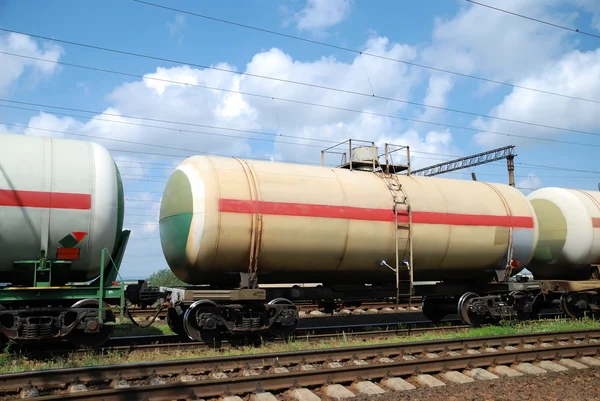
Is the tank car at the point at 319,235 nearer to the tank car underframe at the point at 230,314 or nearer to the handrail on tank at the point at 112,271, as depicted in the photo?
the tank car underframe at the point at 230,314

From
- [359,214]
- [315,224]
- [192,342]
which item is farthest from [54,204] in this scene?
[359,214]

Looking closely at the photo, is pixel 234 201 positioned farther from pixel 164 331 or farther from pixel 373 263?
pixel 164 331

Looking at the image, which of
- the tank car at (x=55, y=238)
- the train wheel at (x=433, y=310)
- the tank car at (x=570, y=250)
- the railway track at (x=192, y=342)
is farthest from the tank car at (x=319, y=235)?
the tank car at (x=570, y=250)

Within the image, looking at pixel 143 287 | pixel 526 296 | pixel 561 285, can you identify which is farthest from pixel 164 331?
pixel 561 285

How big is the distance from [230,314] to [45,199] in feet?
13.8

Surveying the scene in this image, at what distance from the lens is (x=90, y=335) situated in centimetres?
934

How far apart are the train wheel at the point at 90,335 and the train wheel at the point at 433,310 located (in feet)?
28.8

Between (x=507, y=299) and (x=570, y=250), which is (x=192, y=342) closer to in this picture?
(x=507, y=299)

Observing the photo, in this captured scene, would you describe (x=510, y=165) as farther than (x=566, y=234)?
Yes

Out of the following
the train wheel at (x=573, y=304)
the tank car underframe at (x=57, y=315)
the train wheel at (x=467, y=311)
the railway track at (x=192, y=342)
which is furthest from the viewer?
the train wheel at (x=573, y=304)

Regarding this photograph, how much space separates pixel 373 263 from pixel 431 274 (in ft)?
7.08

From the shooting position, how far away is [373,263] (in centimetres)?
1151

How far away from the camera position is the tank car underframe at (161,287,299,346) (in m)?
9.81

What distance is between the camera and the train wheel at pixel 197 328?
980cm
